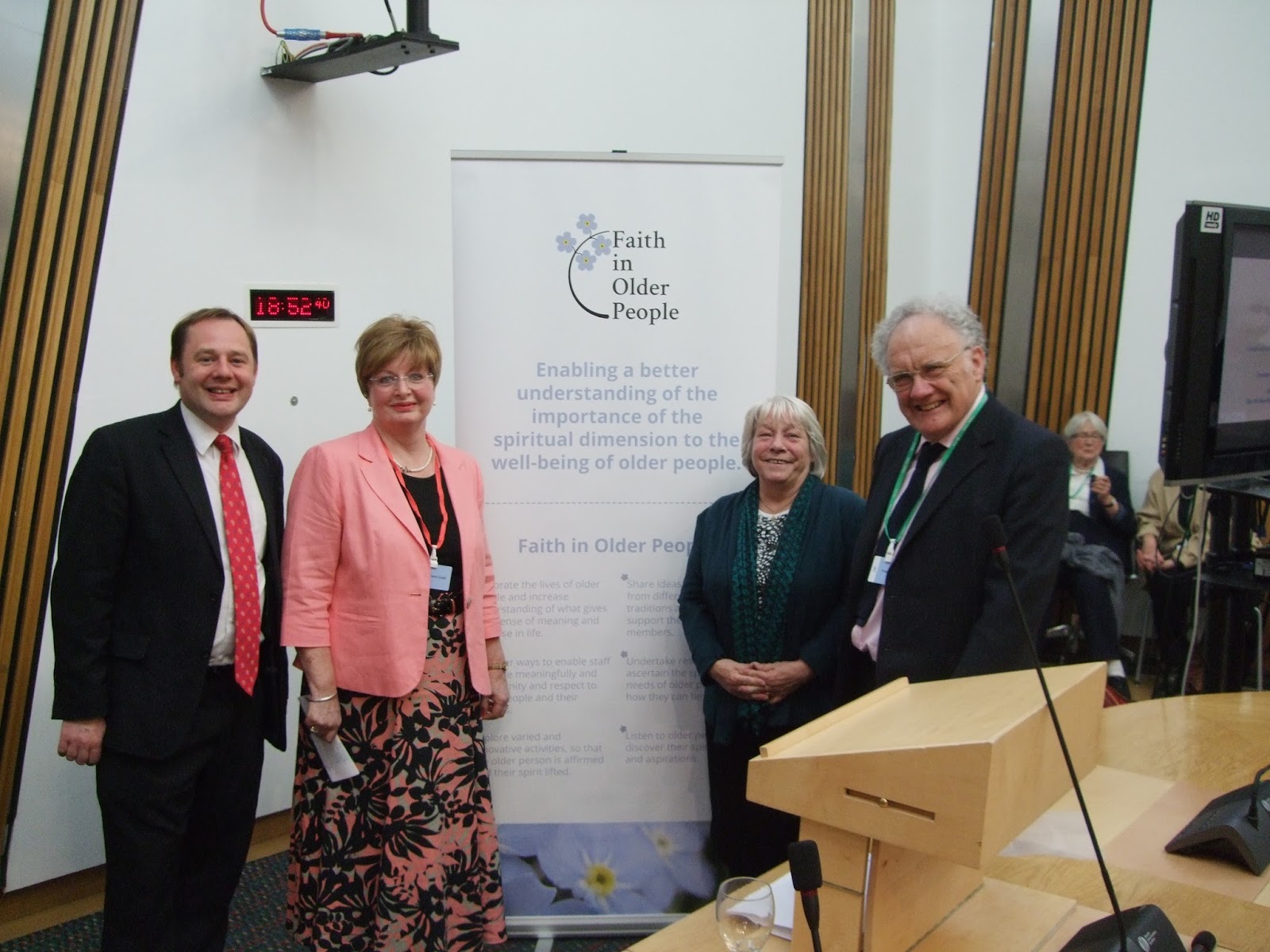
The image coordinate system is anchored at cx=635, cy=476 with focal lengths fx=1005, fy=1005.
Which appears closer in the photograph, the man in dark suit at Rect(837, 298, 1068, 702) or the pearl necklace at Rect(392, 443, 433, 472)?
the man in dark suit at Rect(837, 298, 1068, 702)

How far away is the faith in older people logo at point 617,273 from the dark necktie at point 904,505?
2.82 feet

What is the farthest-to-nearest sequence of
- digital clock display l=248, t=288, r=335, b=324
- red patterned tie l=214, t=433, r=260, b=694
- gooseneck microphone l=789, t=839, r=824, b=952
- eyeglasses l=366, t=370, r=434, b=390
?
digital clock display l=248, t=288, r=335, b=324 → eyeglasses l=366, t=370, r=434, b=390 → red patterned tie l=214, t=433, r=260, b=694 → gooseneck microphone l=789, t=839, r=824, b=952

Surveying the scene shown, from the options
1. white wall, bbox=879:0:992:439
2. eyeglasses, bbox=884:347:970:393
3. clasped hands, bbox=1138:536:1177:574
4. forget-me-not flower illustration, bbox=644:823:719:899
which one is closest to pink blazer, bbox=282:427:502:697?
forget-me-not flower illustration, bbox=644:823:719:899

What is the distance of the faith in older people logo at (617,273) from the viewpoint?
270 cm

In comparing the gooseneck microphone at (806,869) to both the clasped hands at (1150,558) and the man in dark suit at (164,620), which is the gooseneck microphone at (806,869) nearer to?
the man in dark suit at (164,620)

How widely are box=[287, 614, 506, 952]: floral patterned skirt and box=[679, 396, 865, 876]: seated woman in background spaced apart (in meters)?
0.67

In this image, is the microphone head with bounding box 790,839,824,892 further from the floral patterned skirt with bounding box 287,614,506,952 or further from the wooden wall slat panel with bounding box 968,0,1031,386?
the wooden wall slat panel with bounding box 968,0,1031,386

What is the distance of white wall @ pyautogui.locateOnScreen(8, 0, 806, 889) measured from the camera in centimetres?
302

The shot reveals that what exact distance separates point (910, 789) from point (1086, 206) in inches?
196

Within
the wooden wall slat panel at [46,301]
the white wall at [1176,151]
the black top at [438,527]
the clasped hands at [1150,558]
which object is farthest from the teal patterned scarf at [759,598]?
the white wall at [1176,151]

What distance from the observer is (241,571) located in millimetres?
2275

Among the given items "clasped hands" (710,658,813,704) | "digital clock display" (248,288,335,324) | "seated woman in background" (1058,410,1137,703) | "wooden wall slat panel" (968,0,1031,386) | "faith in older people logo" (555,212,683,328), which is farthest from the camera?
"wooden wall slat panel" (968,0,1031,386)

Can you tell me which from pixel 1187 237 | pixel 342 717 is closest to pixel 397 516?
pixel 342 717

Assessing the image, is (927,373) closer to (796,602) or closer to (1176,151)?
(796,602)
